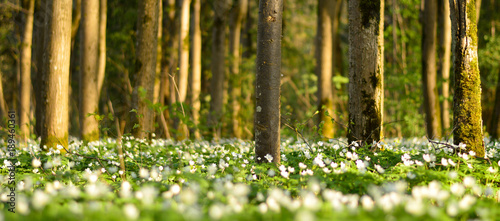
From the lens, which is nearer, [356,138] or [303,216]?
[303,216]

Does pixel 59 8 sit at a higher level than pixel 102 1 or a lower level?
lower

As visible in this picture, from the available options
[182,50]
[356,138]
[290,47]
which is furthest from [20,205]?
[290,47]

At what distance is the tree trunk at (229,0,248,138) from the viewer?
15.5m

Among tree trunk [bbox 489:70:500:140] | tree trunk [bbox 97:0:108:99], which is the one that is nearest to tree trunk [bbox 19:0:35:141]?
tree trunk [bbox 97:0:108:99]

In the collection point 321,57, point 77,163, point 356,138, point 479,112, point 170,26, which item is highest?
point 170,26

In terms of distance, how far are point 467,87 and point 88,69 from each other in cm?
864

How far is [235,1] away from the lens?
52.9 feet

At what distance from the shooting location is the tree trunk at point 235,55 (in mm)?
15531

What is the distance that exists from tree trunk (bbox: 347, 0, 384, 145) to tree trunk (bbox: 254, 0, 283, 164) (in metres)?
1.61

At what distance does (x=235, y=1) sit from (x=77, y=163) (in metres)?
11.2

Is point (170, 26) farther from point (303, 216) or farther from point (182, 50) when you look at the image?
point (303, 216)

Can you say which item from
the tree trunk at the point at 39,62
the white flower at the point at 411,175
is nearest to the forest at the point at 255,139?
the white flower at the point at 411,175

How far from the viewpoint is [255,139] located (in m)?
5.69

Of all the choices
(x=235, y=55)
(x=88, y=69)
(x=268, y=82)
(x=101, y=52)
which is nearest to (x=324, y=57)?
(x=235, y=55)
